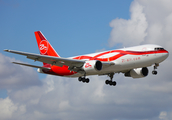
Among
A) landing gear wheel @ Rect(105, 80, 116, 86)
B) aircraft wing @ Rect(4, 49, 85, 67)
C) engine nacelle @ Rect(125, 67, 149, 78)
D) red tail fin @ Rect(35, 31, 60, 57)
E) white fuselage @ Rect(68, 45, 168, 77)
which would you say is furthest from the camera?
red tail fin @ Rect(35, 31, 60, 57)

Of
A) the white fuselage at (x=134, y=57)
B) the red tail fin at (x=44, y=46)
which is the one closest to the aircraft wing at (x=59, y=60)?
the white fuselage at (x=134, y=57)

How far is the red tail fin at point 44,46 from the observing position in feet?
186

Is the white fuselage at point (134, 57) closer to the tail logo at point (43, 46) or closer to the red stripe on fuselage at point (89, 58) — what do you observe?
the red stripe on fuselage at point (89, 58)

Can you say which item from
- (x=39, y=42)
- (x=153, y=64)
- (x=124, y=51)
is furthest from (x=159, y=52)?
(x=39, y=42)

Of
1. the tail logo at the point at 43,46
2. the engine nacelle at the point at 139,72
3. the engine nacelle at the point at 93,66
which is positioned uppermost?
the tail logo at the point at 43,46

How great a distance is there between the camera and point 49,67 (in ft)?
178

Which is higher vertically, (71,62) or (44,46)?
(44,46)

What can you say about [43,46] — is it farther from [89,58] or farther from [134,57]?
[134,57]

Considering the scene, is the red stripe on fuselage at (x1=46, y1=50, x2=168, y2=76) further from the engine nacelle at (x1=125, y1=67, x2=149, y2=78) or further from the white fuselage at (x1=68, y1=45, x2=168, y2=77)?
the engine nacelle at (x1=125, y1=67, x2=149, y2=78)

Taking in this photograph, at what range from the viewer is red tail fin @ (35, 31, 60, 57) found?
5679 cm

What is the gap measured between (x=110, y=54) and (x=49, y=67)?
41.0ft

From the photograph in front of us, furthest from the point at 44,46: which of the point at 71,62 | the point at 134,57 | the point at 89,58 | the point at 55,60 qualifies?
the point at 134,57

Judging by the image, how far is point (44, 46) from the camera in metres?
58.2

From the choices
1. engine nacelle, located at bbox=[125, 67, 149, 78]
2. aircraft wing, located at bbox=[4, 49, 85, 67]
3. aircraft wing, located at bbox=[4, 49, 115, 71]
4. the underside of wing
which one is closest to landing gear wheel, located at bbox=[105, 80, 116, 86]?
engine nacelle, located at bbox=[125, 67, 149, 78]
